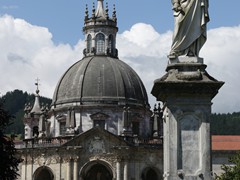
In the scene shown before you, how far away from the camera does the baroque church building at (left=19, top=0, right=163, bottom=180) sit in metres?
77.0

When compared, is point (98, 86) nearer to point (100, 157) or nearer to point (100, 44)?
point (100, 44)

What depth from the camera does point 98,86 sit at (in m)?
82.6

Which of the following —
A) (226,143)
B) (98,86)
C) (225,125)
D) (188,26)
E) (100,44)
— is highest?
(100,44)

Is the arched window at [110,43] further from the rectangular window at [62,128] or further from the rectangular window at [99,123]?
the rectangular window at [62,128]

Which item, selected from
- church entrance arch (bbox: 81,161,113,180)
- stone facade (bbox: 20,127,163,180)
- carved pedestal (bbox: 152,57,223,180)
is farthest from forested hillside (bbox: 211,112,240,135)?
carved pedestal (bbox: 152,57,223,180)

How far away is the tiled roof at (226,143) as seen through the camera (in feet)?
287

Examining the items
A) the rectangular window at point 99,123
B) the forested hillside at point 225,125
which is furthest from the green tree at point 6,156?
the forested hillside at point 225,125

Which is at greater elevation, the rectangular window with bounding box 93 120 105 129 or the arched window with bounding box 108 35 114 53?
the arched window with bounding box 108 35 114 53

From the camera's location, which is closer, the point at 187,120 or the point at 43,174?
the point at 187,120

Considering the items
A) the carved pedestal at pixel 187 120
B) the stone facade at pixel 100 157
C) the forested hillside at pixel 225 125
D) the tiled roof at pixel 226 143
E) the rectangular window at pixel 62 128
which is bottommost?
the carved pedestal at pixel 187 120

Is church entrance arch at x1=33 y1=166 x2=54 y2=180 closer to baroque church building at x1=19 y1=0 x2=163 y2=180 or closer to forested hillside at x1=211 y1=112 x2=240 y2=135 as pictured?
baroque church building at x1=19 y1=0 x2=163 y2=180

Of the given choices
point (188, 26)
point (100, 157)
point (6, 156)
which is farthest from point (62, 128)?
point (188, 26)

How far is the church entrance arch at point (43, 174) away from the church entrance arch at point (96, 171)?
143 inches

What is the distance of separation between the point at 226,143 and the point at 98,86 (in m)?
18.4
